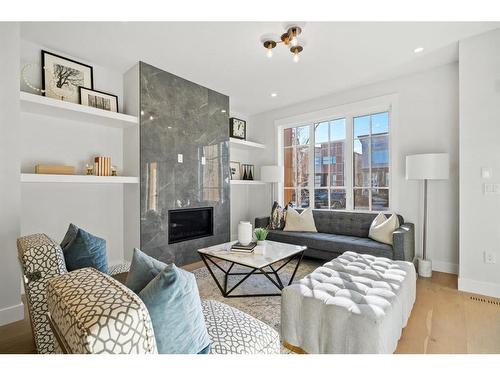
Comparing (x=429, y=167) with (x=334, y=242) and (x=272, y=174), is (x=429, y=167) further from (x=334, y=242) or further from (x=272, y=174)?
(x=272, y=174)

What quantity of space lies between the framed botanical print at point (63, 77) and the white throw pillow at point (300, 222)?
3.23 metres

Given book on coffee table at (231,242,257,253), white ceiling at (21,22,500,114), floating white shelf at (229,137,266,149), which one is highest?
white ceiling at (21,22,500,114)

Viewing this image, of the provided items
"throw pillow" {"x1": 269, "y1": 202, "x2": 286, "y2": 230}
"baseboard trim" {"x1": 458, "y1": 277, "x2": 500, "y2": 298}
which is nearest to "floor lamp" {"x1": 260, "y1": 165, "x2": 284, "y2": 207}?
"throw pillow" {"x1": 269, "y1": 202, "x2": 286, "y2": 230}

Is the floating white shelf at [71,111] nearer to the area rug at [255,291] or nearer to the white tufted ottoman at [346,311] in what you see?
the area rug at [255,291]

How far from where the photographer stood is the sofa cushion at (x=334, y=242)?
305 centimetres

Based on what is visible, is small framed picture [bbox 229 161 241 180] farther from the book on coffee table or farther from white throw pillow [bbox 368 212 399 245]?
white throw pillow [bbox 368 212 399 245]

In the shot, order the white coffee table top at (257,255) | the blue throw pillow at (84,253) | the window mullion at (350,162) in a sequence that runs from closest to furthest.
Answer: the blue throw pillow at (84,253)
the white coffee table top at (257,255)
the window mullion at (350,162)

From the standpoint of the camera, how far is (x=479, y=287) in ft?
8.47

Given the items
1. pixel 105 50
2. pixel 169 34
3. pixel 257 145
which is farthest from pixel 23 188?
pixel 257 145

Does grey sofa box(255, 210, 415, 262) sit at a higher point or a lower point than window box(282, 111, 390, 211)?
lower

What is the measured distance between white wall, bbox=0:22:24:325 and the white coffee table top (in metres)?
1.60

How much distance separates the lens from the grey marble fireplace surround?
3225 millimetres

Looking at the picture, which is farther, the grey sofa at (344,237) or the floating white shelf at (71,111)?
the grey sofa at (344,237)

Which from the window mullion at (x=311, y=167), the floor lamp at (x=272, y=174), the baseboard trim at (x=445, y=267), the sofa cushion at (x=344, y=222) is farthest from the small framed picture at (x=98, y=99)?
the baseboard trim at (x=445, y=267)
